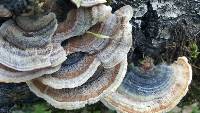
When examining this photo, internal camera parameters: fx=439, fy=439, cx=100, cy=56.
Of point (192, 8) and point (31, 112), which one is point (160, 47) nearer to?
point (192, 8)

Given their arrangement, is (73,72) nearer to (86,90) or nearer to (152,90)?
(86,90)

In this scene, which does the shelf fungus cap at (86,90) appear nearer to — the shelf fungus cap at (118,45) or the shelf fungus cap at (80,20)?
the shelf fungus cap at (118,45)

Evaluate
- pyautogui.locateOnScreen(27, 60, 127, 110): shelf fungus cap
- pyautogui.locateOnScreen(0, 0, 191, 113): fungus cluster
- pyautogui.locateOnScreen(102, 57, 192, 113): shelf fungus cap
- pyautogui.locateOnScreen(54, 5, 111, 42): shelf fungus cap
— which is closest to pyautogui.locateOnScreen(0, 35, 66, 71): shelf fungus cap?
pyautogui.locateOnScreen(0, 0, 191, 113): fungus cluster

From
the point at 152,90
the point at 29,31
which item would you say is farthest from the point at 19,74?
the point at 152,90

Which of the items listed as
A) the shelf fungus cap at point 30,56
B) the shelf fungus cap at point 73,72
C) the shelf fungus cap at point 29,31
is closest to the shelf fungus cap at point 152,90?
the shelf fungus cap at point 73,72

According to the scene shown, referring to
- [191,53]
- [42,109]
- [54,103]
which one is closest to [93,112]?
[42,109]

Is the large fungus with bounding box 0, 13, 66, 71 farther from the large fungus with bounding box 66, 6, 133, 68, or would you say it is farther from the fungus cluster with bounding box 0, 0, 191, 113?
the large fungus with bounding box 66, 6, 133, 68

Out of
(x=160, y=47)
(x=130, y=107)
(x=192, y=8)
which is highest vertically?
(x=192, y=8)
